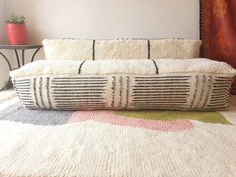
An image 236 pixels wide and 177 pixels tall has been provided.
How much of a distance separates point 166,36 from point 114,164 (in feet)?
4.09

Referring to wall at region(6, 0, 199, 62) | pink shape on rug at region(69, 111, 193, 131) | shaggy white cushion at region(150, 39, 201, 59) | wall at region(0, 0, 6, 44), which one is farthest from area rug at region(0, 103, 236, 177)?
wall at region(0, 0, 6, 44)

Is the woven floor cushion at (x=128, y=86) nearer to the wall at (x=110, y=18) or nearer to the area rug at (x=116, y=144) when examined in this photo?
the area rug at (x=116, y=144)

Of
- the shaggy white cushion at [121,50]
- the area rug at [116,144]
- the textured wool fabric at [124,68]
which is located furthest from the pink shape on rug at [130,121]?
the shaggy white cushion at [121,50]

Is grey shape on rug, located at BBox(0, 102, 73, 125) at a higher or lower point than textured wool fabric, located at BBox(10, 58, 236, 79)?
lower

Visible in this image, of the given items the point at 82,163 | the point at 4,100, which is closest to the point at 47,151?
the point at 82,163

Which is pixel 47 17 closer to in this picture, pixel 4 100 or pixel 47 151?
pixel 4 100

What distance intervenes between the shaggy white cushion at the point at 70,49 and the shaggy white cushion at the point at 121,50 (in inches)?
1.9

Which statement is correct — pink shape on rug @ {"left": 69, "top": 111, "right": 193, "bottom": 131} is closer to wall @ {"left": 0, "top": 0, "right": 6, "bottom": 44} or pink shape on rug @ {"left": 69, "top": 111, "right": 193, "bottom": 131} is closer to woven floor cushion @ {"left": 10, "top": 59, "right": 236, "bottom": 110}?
woven floor cushion @ {"left": 10, "top": 59, "right": 236, "bottom": 110}

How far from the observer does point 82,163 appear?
1.94 ft

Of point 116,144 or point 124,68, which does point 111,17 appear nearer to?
point 124,68

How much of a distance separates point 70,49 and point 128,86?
57cm

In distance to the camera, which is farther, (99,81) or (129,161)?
(99,81)

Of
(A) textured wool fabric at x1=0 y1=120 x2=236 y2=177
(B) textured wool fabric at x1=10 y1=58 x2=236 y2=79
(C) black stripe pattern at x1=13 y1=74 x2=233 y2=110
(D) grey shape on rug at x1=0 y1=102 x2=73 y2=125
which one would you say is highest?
(B) textured wool fabric at x1=10 y1=58 x2=236 y2=79

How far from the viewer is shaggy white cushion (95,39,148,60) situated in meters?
1.40
